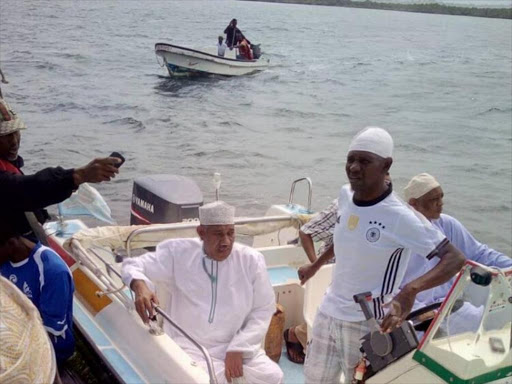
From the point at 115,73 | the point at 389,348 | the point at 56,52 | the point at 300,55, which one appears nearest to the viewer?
the point at 389,348

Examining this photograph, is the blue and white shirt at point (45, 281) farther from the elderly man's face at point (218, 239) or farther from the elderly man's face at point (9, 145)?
the elderly man's face at point (218, 239)

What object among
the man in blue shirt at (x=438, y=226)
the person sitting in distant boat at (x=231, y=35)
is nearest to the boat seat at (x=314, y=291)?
the man in blue shirt at (x=438, y=226)

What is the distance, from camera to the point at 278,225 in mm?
4543

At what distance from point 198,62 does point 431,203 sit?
1785 centimetres

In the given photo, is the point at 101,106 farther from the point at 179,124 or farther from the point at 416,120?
the point at 416,120

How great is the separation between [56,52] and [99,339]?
22734 millimetres

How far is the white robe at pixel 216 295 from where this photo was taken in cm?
302

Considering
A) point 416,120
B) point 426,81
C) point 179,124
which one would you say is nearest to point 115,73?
point 179,124

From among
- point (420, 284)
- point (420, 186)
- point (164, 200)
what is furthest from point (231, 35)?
point (420, 284)

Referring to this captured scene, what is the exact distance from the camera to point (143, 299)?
294 centimetres

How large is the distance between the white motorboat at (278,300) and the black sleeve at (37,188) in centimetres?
81

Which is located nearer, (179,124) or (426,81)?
(179,124)

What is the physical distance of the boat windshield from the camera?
7.06 ft

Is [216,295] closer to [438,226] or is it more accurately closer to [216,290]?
[216,290]
